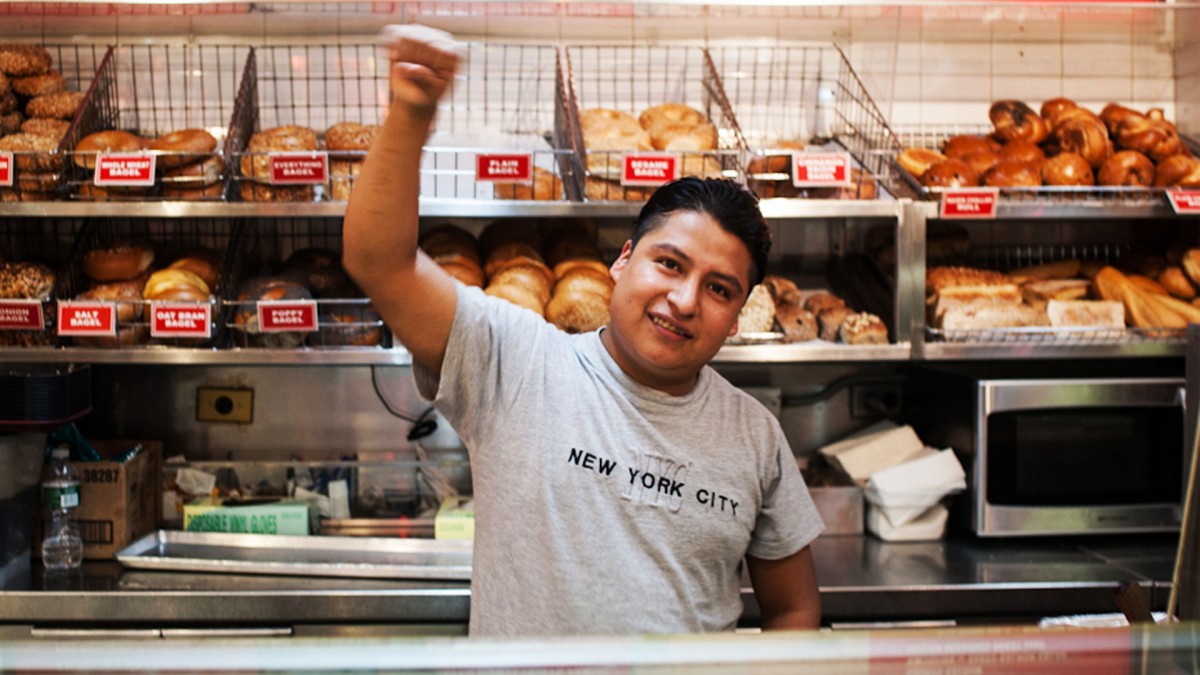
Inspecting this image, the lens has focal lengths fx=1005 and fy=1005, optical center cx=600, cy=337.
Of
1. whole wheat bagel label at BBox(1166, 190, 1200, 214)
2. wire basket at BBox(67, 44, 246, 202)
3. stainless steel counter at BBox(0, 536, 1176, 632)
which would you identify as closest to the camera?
stainless steel counter at BBox(0, 536, 1176, 632)

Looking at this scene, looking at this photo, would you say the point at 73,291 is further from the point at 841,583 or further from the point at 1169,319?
the point at 1169,319

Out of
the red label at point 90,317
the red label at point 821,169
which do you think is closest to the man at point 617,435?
the red label at point 821,169

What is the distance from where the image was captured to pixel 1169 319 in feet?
8.93

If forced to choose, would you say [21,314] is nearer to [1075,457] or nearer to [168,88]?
[168,88]

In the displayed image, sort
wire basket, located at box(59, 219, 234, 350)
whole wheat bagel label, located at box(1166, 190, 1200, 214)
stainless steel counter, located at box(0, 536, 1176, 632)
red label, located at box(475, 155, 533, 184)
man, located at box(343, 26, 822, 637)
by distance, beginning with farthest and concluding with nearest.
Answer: whole wheat bagel label, located at box(1166, 190, 1200, 214), wire basket, located at box(59, 219, 234, 350), red label, located at box(475, 155, 533, 184), stainless steel counter, located at box(0, 536, 1176, 632), man, located at box(343, 26, 822, 637)

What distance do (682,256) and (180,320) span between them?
1601 mm

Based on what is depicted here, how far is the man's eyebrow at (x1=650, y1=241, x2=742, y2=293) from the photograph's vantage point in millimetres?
1354

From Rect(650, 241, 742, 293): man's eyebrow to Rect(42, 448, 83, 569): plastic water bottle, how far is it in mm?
1853

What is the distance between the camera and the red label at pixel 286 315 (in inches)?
97.0

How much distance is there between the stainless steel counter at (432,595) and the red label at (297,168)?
0.97m

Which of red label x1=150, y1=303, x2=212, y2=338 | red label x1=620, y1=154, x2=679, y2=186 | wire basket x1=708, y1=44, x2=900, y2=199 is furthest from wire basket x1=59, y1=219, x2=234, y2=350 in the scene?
wire basket x1=708, y1=44, x2=900, y2=199

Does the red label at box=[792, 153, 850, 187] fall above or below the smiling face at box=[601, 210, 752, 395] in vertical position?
above

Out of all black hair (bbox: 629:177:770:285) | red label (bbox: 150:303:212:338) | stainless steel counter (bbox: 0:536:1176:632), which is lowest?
stainless steel counter (bbox: 0:536:1176:632)

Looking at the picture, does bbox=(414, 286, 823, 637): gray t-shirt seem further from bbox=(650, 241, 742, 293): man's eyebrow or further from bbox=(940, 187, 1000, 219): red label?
bbox=(940, 187, 1000, 219): red label
